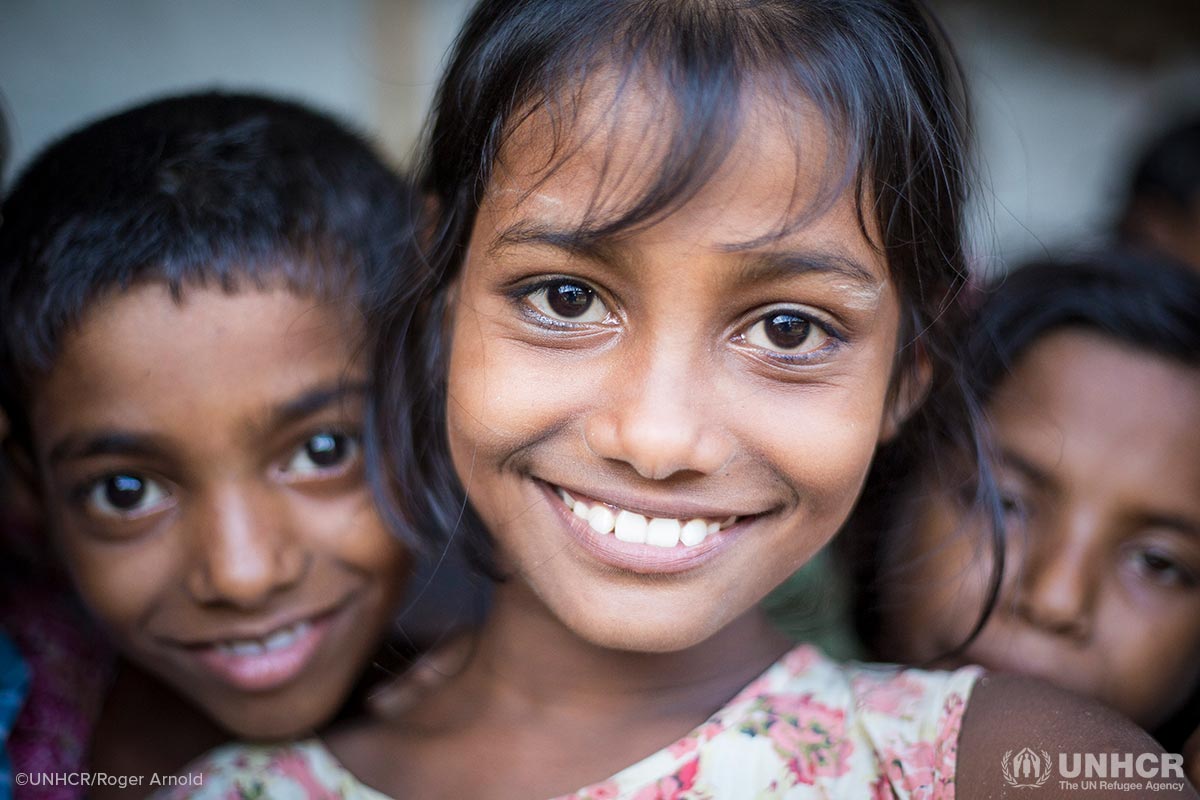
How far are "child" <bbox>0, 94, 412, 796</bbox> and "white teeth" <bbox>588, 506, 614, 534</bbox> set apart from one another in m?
0.51

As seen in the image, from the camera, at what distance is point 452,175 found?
1476 millimetres

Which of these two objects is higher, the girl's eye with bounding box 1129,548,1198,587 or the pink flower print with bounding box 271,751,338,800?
the girl's eye with bounding box 1129,548,1198,587

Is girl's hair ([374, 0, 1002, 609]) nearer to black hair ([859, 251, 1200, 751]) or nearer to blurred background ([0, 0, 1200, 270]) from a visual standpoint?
black hair ([859, 251, 1200, 751])

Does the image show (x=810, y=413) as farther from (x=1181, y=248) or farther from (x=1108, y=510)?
(x=1181, y=248)

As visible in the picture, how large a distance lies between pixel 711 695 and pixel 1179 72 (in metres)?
4.16

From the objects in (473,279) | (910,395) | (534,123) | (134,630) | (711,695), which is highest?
(534,123)

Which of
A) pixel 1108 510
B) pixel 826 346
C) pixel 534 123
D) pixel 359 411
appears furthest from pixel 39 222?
pixel 1108 510

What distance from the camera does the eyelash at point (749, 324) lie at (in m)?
1.27

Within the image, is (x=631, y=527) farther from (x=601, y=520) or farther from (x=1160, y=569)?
(x=1160, y=569)

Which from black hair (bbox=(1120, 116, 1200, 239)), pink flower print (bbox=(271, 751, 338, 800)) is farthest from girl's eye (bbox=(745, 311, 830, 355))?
black hair (bbox=(1120, 116, 1200, 239))

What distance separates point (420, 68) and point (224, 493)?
240cm

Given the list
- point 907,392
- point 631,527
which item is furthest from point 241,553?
point 907,392

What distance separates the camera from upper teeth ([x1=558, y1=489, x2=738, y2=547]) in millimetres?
1308

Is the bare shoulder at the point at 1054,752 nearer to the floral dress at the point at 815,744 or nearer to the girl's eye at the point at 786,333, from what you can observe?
the floral dress at the point at 815,744
